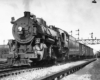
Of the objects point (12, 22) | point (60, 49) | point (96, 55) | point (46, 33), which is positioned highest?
point (12, 22)

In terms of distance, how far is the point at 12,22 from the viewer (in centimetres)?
1384

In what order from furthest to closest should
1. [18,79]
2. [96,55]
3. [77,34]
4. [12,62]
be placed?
[96,55] → [77,34] → [12,62] → [18,79]

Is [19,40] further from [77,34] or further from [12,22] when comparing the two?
[77,34]

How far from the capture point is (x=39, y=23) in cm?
1301

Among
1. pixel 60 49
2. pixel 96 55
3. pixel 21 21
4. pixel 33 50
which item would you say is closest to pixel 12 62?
pixel 33 50

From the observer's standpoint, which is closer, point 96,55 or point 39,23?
point 39,23

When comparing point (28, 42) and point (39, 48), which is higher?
point (28, 42)

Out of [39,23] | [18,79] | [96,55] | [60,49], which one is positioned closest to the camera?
[18,79]

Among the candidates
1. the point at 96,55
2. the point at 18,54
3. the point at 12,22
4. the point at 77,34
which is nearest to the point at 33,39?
the point at 18,54

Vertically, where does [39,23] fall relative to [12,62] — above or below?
above

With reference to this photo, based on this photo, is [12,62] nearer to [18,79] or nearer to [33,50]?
[33,50]

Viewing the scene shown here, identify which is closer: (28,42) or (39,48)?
(39,48)

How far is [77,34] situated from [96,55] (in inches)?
781

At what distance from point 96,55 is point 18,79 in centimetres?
6398
